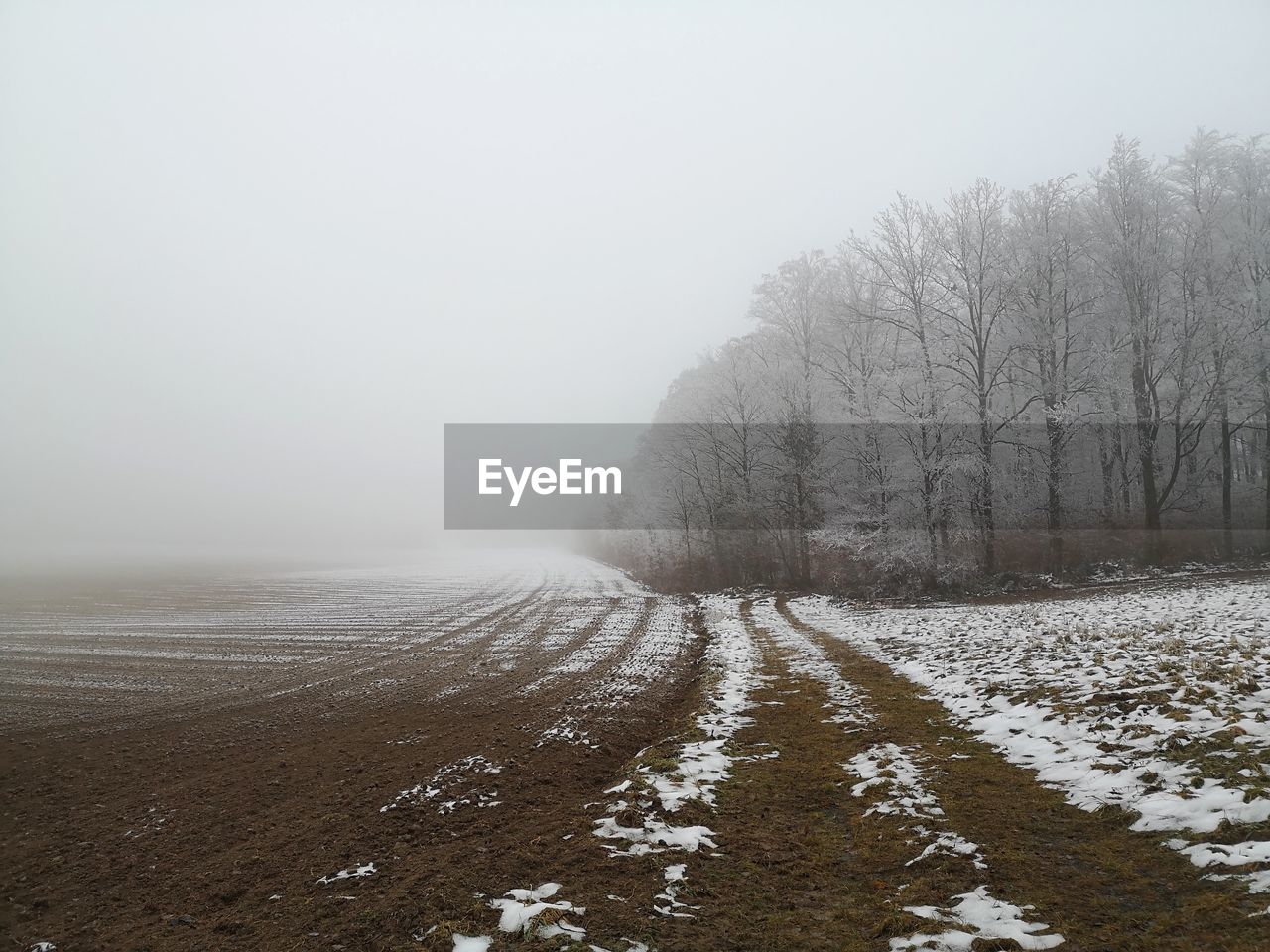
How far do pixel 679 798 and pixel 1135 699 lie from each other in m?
6.67

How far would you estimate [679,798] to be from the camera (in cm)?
755

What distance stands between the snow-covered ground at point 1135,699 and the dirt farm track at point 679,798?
0.05 metres

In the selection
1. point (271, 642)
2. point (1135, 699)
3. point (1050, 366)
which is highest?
point (1050, 366)

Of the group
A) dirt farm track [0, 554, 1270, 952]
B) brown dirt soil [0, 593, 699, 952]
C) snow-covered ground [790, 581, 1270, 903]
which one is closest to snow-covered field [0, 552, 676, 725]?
dirt farm track [0, 554, 1270, 952]

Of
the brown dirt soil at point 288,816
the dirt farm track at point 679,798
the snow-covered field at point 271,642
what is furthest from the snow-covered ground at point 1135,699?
the snow-covered field at point 271,642

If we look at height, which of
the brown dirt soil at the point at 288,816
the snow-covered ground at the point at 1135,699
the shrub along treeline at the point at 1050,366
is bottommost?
the brown dirt soil at the point at 288,816

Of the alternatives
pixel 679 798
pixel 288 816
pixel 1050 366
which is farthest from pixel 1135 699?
pixel 1050 366

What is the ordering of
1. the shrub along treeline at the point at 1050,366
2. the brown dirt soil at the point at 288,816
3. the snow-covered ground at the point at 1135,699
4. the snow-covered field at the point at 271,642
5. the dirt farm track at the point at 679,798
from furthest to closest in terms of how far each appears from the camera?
the shrub along treeline at the point at 1050,366
the snow-covered field at the point at 271,642
the snow-covered ground at the point at 1135,699
the brown dirt soil at the point at 288,816
the dirt farm track at the point at 679,798

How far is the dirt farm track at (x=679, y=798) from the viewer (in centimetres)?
516

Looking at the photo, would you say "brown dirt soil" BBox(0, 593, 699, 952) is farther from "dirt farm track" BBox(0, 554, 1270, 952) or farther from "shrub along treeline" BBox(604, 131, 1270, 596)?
"shrub along treeline" BBox(604, 131, 1270, 596)

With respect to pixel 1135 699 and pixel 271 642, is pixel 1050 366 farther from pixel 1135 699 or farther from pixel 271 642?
pixel 271 642

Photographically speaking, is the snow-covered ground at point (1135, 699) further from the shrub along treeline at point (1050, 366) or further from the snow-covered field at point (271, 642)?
the shrub along treeline at point (1050, 366)

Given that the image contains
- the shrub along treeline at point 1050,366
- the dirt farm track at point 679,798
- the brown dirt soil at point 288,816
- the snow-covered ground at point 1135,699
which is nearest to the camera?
the dirt farm track at point 679,798

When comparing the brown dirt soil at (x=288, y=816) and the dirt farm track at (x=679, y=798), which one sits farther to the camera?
the brown dirt soil at (x=288, y=816)
